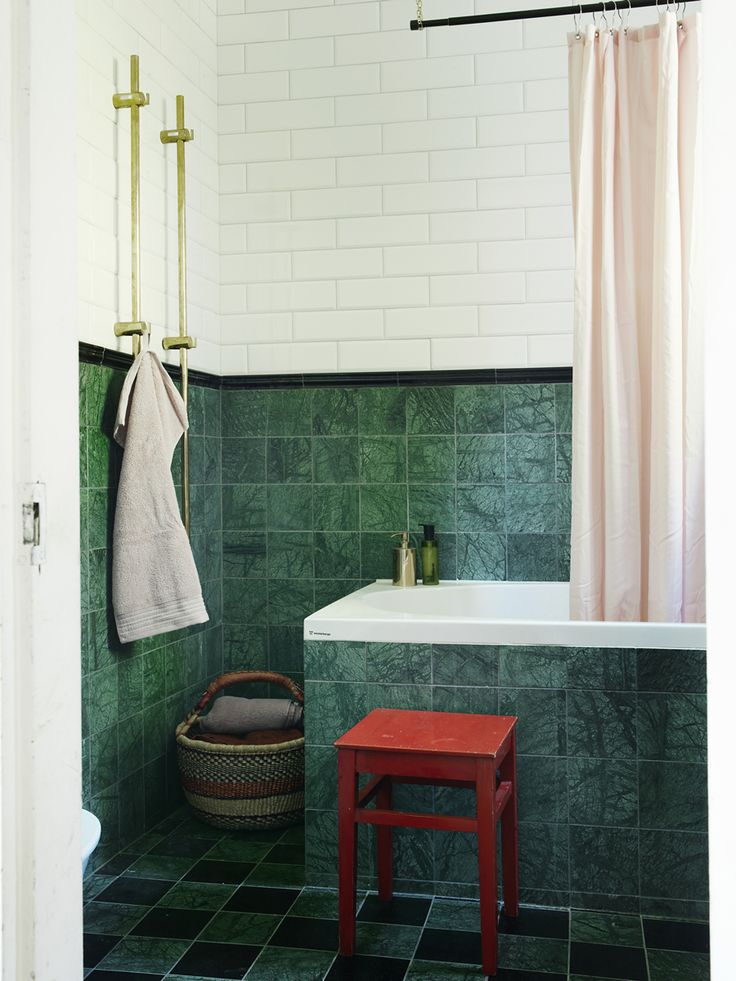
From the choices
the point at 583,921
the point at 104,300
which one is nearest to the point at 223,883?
the point at 583,921

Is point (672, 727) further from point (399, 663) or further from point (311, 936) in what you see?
point (311, 936)

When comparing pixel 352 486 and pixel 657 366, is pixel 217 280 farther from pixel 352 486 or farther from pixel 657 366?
pixel 657 366

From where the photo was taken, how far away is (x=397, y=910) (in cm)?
252

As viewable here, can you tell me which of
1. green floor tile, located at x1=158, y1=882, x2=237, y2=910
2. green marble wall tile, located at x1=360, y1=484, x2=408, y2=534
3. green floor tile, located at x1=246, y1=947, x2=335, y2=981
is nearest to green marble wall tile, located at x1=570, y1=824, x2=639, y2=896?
green floor tile, located at x1=246, y1=947, x2=335, y2=981

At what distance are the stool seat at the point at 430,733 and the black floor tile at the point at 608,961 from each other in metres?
0.51

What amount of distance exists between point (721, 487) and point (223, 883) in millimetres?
2342

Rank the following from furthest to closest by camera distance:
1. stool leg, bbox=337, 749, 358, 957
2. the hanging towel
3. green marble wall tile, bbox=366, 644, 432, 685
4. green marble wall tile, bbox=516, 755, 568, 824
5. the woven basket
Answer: the woven basket → the hanging towel → green marble wall tile, bbox=366, 644, 432, 685 → green marble wall tile, bbox=516, 755, 568, 824 → stool leg, bbox=337, 749, 358, 957

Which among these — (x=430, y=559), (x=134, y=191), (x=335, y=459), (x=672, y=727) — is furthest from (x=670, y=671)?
(x=134, y=191)

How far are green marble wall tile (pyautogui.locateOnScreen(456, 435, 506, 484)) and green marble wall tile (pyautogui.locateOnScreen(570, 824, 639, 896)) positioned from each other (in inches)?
55.9

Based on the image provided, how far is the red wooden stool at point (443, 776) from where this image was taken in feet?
7.13

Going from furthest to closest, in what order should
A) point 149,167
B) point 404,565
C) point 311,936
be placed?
point 404,565 < point 149,167 < point 311,936

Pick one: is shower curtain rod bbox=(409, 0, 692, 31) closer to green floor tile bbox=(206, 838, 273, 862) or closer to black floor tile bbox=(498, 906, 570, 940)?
black floor tile bbox=(498, 906, 570, 940)

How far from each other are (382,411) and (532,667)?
4.61ft

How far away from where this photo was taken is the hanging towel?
9.38ft
